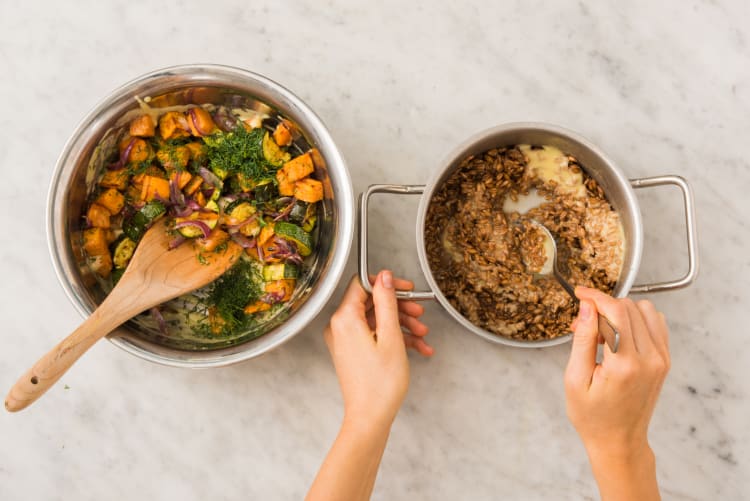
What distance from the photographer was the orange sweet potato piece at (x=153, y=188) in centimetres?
136

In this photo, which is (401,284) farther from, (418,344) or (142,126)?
(142,126)

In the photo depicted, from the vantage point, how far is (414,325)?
1.45m

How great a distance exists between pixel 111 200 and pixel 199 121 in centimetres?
27

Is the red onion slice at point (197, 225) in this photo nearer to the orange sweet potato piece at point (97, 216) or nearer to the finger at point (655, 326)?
the orange sweet potato piece at point (97, 216)

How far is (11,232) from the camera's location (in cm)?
155

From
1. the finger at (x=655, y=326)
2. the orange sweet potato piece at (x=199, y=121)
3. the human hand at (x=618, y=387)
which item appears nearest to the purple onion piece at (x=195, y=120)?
the orange sweet potato piece at (x=199, y=121)

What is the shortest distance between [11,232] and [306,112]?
2.88ft

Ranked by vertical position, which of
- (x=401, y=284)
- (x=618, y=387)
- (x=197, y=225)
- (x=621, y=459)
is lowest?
(x=621, y=459)

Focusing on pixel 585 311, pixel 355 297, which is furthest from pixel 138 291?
pixel 585 311

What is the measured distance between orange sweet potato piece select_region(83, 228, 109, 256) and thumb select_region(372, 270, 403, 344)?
628 millimetres

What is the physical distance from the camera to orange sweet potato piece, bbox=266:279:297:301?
4.60 feet

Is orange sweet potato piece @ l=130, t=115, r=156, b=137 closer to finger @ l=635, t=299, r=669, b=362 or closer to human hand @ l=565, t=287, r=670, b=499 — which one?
human hand @ l=565, t=287, r=670, b=499

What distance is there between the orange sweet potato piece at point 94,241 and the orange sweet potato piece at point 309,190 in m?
0.45

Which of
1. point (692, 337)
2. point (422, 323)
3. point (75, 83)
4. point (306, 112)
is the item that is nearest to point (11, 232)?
point (75, 83)
